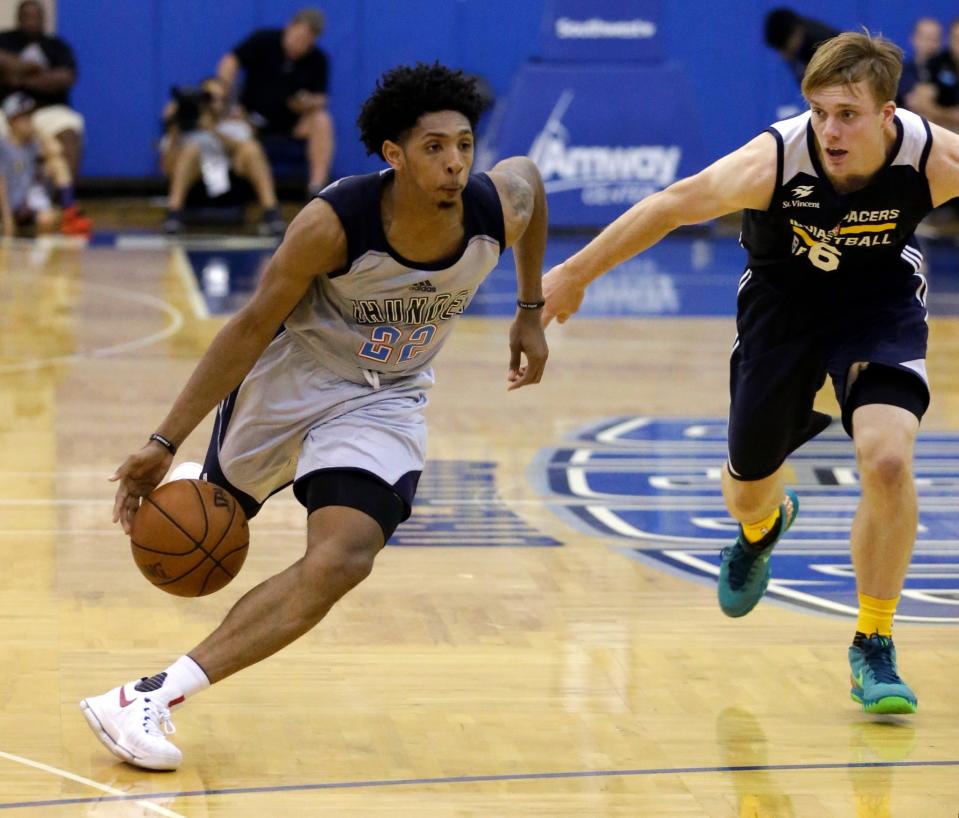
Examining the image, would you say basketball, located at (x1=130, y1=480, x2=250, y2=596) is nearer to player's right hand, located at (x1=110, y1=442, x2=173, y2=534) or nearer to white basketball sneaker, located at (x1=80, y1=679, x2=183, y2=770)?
player's right hand, located at (x1=110, y1=442, x2=173, y2=534)

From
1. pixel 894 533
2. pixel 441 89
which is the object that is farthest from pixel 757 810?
pixel 441 89

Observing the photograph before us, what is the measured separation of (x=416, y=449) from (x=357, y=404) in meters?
0.18

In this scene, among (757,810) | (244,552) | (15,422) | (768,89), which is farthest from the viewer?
(768,89)

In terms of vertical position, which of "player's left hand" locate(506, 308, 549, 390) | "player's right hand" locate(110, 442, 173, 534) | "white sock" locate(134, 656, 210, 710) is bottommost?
"white sock" locate(134, 656, 210, 710)

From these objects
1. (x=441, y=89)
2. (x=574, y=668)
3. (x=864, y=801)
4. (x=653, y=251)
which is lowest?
(x=653, y=251)

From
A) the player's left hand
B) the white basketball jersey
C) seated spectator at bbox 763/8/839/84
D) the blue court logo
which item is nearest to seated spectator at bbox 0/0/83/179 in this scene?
seated spectator at bbox 763/8/839/84

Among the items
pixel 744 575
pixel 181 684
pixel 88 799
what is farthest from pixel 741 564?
pixel 88 799

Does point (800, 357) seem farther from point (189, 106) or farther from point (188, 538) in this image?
point (189, 106)

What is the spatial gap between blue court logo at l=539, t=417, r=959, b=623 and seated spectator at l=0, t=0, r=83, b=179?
28.9 ft

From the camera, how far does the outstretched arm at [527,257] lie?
4539 millimetres

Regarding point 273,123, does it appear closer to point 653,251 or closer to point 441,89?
point 653,251

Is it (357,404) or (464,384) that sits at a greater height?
(357,404)

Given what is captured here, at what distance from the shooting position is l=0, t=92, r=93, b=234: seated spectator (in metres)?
15.0

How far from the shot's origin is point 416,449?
172 inches
